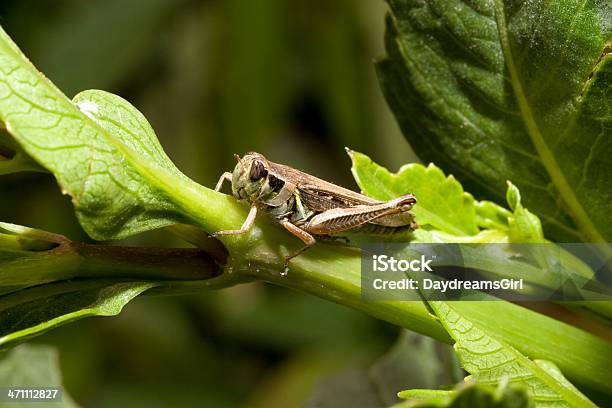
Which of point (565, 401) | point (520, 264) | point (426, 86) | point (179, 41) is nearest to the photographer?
point (565, 401)

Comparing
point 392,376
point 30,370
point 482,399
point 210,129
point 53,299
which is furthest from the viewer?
point 210,129

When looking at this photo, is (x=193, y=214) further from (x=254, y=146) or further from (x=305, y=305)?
(x=305, y=305)

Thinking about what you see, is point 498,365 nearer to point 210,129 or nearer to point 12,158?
point 12,158

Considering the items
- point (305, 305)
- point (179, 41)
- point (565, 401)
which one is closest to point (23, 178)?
point (179, 41)

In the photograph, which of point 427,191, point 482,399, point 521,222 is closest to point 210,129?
point 427,191

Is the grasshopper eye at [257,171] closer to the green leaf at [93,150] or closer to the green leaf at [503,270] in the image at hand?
the green leaf at [503,270]

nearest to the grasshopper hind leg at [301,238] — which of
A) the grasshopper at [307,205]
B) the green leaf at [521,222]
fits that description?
the grasshopper at [307,205]

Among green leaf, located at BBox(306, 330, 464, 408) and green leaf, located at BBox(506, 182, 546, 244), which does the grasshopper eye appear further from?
green leaf, located at BBox(306, 330, 464, 408)
